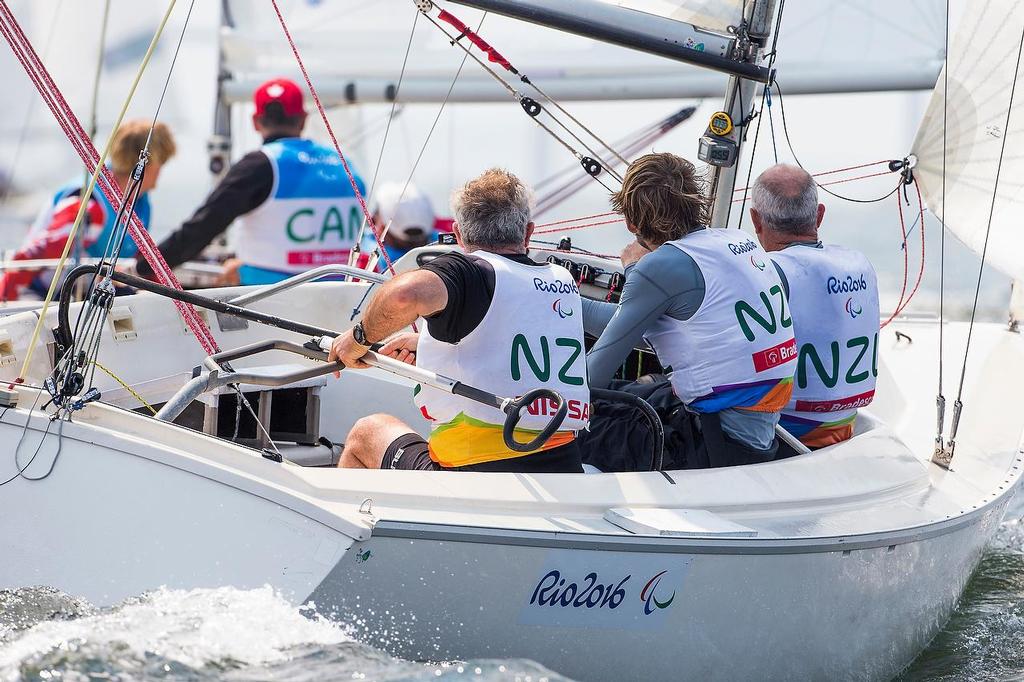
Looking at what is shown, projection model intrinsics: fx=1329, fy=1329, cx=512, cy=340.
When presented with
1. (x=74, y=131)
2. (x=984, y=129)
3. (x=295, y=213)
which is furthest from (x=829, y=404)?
(x=295, y=213)

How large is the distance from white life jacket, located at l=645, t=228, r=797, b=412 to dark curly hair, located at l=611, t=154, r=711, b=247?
46mm

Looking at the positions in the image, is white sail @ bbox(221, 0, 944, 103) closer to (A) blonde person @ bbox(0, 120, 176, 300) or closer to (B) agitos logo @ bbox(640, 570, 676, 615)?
(A) blonde person @ bbox(0, 120, 176, 300)

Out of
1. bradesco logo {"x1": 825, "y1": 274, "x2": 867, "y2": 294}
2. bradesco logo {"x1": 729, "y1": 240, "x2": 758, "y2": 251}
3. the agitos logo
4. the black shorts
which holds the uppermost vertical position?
bradesco logo {"x1": 729, "y1": 240, "x2": 758, "y2": 251}

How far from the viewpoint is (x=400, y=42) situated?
7758 mm

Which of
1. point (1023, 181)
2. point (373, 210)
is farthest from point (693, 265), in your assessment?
point (373, 210)

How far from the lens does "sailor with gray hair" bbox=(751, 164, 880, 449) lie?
128 inches

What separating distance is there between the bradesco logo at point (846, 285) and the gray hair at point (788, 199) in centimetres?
17

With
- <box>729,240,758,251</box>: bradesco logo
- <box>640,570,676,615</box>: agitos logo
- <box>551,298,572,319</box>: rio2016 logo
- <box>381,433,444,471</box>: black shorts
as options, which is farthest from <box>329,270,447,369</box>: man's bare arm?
<box>729,240,758,251</box>: bradesco logo

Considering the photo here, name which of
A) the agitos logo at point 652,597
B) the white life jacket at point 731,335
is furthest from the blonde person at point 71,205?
the agitos logo at point 652,597

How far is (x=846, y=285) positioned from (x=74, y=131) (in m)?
1.86

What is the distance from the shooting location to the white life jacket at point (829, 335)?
325 centimetres

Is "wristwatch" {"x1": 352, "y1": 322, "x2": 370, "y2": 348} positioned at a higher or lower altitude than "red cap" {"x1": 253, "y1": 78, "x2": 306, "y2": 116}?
lower

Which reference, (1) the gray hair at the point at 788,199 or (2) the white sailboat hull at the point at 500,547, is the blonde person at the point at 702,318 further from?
(1) the gray hair at the point at 788,199

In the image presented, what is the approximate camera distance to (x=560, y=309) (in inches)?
106
